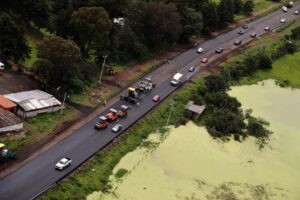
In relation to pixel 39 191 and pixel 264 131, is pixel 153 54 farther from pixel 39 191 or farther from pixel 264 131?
pixel 39 191

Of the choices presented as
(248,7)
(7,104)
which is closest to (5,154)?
(7,104)

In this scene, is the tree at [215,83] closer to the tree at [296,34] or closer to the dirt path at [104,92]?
the dirt path at [104,92]

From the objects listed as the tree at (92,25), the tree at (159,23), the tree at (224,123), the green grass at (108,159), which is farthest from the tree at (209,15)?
the tree at (224,123)

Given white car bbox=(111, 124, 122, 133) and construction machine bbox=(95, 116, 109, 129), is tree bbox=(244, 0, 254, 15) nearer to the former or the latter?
white car bbox=(111, 124, 122, 133)

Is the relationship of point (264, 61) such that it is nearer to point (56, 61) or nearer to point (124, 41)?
point (124, 41)

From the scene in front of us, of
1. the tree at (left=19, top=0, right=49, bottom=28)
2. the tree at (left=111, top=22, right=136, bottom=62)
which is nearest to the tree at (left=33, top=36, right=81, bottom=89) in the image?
the tree at (left=111, top=22, right=136, bottom=62)
